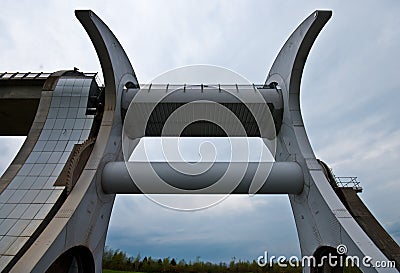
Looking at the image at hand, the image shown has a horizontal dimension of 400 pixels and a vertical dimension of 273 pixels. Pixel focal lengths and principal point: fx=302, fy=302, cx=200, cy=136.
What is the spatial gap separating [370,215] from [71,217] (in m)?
8.38

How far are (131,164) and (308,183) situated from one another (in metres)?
5.49

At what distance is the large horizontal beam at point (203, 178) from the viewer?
30.1 feet

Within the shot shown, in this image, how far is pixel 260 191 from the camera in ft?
30.9

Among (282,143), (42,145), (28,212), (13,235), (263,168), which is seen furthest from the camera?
(282,143)

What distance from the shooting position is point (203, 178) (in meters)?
9.20

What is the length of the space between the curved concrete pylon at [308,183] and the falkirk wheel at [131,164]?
3 cm

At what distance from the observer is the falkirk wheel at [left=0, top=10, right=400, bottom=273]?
7.96 meters

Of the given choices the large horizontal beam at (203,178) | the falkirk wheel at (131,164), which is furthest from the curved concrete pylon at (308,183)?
the large horizontal beam at (203,178)

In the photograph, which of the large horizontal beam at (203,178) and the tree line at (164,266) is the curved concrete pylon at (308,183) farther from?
the tree line at (164,266)

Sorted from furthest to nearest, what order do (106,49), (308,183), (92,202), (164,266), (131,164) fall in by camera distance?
(164,266), (106,49), (131,164), (308,183), (92,202)

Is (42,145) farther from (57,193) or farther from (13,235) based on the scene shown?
(13,235)

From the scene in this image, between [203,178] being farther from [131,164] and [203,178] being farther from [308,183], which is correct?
[308,183]

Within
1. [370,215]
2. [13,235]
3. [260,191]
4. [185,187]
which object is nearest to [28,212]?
[13,235]

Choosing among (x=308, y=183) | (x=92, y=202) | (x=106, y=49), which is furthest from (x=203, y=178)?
(x=106, y=49)
